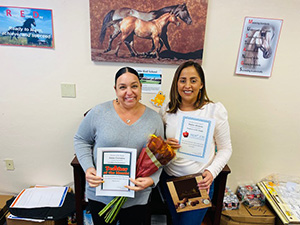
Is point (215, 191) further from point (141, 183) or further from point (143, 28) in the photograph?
point (143, 28)

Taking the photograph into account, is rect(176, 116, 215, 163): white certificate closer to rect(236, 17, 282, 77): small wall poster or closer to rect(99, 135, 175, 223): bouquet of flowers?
rect(99, 135, 175, 223): bouquet of flowers

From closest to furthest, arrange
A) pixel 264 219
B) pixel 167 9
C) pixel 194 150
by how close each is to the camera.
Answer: pixel 194 150, pixel 167 9, pixel 264 219

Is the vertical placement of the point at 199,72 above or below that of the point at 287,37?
below

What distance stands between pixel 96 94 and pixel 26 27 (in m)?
0.70

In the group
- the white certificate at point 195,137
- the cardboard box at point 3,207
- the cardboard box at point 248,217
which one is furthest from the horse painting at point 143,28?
the cardboard box at point 3,207

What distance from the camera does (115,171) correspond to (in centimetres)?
98

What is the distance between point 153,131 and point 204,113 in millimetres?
343

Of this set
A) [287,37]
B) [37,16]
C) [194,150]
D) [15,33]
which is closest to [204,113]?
[194,150]

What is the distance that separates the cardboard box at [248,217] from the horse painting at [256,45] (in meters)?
1.21

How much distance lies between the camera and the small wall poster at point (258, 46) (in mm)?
1419

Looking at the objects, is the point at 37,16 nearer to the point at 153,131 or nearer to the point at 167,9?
the point at 167,9

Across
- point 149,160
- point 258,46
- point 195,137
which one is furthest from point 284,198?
point 149,160

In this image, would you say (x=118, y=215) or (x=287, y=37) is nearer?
(x=118, y=215)

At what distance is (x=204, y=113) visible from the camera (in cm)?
113
